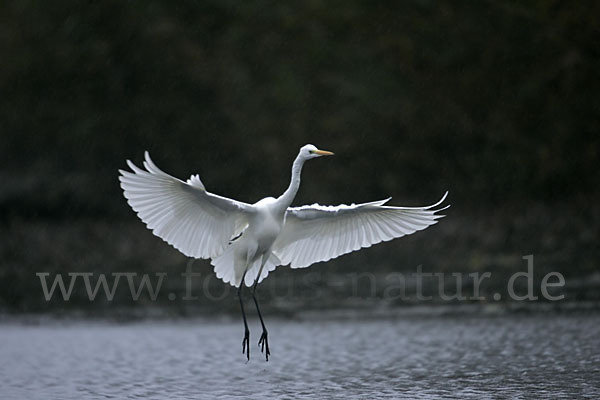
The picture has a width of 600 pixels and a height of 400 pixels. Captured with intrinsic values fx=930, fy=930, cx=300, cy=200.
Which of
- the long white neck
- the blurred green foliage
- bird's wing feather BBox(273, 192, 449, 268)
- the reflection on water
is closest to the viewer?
the long white neck

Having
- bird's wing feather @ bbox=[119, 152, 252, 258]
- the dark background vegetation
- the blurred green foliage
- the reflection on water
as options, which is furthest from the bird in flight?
the blurred green foliage

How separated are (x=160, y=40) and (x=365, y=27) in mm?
6958

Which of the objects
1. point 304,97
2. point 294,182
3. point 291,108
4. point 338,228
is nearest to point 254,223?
point 294,182

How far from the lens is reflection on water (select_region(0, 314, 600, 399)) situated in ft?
35.8

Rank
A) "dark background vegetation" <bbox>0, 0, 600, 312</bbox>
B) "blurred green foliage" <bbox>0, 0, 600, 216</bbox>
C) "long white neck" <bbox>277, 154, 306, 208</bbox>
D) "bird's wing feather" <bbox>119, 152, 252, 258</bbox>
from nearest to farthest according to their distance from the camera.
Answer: "bird's wing feather" <bbox>119, 152, 252, 258</bbox> < "long white neck" <bbox>277, 154, 306, 208</bbox> < "dark background vegetation" <bbox>0, 0, 600, 312</bbox> < "blurred green foliage" <bbox>0, 0, 600, 216</bbox>

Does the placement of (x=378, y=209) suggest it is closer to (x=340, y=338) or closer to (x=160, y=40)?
(x=340, y=338)

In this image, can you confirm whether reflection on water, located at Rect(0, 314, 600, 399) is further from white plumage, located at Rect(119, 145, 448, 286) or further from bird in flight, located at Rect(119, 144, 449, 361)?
white plumage, located at Rect(119, 145, 448, 286)

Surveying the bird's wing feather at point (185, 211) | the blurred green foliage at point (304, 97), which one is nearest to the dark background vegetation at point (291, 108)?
the blurred green foliage at point (304, 97)

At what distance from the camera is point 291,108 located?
29.6 metres

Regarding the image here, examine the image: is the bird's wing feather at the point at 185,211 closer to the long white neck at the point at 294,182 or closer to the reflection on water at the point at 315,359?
the long white neck at the point at 294,182

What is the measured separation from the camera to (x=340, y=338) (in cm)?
1522

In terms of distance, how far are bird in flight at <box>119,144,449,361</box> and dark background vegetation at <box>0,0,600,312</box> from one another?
1117cm

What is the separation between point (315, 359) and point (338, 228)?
8.53 feet

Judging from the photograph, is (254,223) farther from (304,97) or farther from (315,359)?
(304,97)
